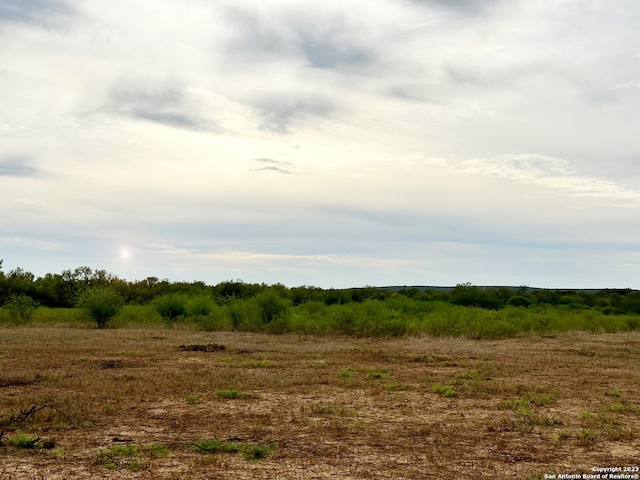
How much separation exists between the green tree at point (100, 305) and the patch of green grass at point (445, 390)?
30686 millimetres

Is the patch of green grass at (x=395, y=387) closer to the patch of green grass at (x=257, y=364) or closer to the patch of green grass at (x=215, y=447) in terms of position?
the patch of green grass at (x=257, y=364)

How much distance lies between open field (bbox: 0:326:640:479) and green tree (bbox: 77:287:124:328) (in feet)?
55.0

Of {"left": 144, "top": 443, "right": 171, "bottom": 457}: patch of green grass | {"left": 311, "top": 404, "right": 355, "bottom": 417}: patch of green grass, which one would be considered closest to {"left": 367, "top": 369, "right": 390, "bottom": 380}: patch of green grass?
{"left": 311, "top": 404, "right": 355, "bottom": 417}: patch of green grass

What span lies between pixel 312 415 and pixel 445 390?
4.54 meters

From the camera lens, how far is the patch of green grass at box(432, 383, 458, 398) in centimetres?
1490

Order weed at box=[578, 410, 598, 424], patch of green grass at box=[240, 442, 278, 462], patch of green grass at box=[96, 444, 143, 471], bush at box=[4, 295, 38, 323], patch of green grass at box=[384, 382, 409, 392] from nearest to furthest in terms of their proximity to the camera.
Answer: patch of green grass at box=[96, 444, 143, 471], patch of green grass at box=[240, 442, 278, 462], weed at box=[578, 410, 598, 424], patch of green grass at box=[384, 382, 409, 392], bush at box=[4, 295, 38, 323]

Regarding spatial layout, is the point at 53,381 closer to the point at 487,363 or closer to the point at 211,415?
the point at 211,415

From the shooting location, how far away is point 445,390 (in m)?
15.3

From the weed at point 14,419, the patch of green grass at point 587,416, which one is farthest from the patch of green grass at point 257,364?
the patch of green grass at point 587,416

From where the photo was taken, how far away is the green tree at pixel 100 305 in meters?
40.5

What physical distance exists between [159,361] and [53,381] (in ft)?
17.8

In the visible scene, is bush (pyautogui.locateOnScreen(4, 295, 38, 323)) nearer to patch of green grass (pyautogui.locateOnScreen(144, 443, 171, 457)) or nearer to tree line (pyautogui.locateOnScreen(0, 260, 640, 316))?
tree line (pyautogui.locateOnScreen(0, 260, 640, 316))

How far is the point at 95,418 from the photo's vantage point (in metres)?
11.8

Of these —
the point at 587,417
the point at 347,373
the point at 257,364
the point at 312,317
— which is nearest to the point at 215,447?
the point at 587,417
